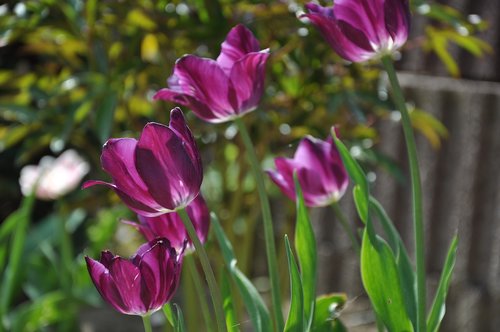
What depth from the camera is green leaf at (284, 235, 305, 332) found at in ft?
2.53

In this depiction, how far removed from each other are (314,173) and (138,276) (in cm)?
30

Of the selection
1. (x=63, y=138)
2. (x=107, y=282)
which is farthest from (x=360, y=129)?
(x=107, y=282)

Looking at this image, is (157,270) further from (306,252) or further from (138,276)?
(306,252)

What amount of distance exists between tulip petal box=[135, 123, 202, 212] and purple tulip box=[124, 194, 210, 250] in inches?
4.0

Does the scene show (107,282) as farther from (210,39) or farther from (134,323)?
(134,323)

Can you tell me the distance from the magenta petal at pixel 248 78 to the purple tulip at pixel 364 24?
0.06 metres

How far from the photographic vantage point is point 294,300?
0.77 m

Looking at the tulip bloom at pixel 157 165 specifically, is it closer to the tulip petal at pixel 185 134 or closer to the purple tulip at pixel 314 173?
the tulip petal at pixel 185 134

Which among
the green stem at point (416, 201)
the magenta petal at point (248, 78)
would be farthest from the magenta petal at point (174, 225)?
the green stem at point (416, 201)

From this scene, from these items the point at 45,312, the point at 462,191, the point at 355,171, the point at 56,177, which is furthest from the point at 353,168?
the point at 462,191

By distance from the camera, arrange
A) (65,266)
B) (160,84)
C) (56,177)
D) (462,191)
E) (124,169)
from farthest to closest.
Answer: (462,191) → (56,177) → (65,266) → (160,84) → (124,169)

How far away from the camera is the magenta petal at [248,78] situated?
0.83 metres

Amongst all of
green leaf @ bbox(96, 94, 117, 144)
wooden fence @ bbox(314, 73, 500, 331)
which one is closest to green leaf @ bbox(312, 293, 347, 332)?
green leaf @ bbox(96, 94, 117, 144)

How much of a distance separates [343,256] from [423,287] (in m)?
2.66
